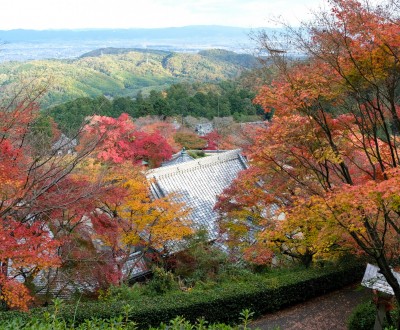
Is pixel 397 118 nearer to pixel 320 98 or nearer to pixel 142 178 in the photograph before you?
pixel 320 98

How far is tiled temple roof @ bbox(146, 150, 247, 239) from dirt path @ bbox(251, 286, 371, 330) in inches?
203

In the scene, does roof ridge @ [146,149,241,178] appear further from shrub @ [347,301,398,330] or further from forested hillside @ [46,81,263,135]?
forested hillside @ [46,81,263,135]

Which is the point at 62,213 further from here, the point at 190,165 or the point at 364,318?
the point at 190,165

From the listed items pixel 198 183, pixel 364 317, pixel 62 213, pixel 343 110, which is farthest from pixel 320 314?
pixel 198 183

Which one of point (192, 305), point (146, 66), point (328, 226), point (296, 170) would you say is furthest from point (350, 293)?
point (146, 66)

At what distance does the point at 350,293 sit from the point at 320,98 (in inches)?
286

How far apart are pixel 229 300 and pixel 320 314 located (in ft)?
8.28

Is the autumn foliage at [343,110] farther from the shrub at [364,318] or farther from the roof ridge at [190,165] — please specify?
the roof ridge at [190,165]

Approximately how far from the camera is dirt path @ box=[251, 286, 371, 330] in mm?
10812

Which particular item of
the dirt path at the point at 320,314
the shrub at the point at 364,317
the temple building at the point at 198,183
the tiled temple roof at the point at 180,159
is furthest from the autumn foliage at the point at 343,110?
the tiled temple roof at the point at 180,159

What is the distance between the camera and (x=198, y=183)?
728 inches

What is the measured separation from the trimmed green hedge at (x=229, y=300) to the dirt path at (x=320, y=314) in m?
0.22

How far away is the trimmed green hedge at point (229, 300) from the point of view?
968 cm

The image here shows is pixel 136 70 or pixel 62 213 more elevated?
pixel 136 70
